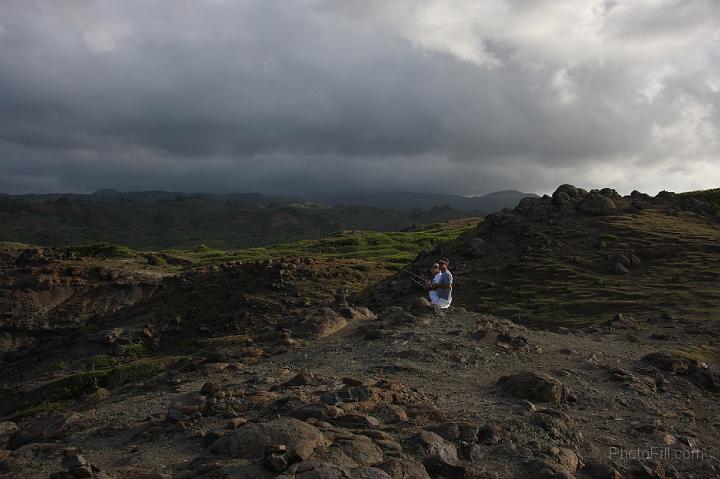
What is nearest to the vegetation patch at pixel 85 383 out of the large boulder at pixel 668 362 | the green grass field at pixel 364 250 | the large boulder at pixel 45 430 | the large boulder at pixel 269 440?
the large boulder at pixel 45 430

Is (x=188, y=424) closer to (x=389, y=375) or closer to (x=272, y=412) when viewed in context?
(x=272, y=412)

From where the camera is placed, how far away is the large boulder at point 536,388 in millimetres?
12875

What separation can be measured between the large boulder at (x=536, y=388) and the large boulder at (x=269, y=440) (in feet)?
19.3

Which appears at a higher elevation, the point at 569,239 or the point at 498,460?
the point at 569,239

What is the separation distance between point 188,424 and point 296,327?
911 centimetres

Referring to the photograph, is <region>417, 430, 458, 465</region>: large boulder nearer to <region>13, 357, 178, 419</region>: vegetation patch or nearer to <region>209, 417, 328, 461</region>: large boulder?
<region>209, 417, 328, 461</region>: large boulder

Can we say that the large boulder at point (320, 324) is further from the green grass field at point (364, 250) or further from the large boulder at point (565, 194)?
the green grass field at point (364, 250)

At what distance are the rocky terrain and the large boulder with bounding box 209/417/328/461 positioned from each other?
0.04m

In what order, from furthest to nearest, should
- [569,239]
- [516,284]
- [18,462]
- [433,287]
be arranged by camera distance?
Answer: 1. [569,239]
2. [516,284]
3. [433,287]
4. [18,462]

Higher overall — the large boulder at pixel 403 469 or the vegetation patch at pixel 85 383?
the large boulder at pixel 403 469

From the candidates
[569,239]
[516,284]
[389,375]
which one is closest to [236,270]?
[516,284]

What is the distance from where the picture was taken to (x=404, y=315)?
2017 centimetres

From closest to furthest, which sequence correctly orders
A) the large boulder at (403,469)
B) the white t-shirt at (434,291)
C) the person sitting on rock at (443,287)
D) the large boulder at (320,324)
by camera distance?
the large boulder at (403,469) → the large boulder at (320,324) → the person sitting on rock at (443,287) → the white t-shirt at (434,291)

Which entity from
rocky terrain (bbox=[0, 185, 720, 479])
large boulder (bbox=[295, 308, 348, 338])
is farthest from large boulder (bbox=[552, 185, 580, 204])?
large boulder (bbox=[295, 308, 348, 338])
